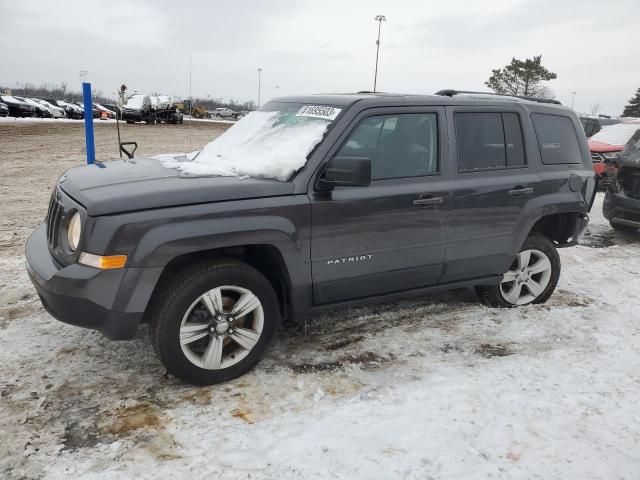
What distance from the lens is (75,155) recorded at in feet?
48.5

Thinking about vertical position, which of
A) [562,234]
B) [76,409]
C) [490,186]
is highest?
[490,186]

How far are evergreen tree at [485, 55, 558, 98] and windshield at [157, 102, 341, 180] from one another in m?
54.7

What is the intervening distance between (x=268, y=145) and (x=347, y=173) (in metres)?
0.80

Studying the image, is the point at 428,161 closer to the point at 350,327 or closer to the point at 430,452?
the point at 350,327

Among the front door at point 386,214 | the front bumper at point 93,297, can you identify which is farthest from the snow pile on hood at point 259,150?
the front bumper at point 93,297

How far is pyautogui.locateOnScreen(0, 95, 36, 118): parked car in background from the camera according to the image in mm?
33219

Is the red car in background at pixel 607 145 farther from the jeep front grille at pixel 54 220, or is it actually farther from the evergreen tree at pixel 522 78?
the evergreen tree at pixel 522 78

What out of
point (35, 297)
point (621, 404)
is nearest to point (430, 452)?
point (621, 404)

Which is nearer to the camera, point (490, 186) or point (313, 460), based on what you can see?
point (313, 460)

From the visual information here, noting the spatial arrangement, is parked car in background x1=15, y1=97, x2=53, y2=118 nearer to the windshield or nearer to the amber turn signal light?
the windshield

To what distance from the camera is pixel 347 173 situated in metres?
3.22

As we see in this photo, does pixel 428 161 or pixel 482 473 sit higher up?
pixel 428 161

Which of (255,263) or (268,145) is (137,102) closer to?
(268,145)

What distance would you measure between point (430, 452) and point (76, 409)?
195 cm
